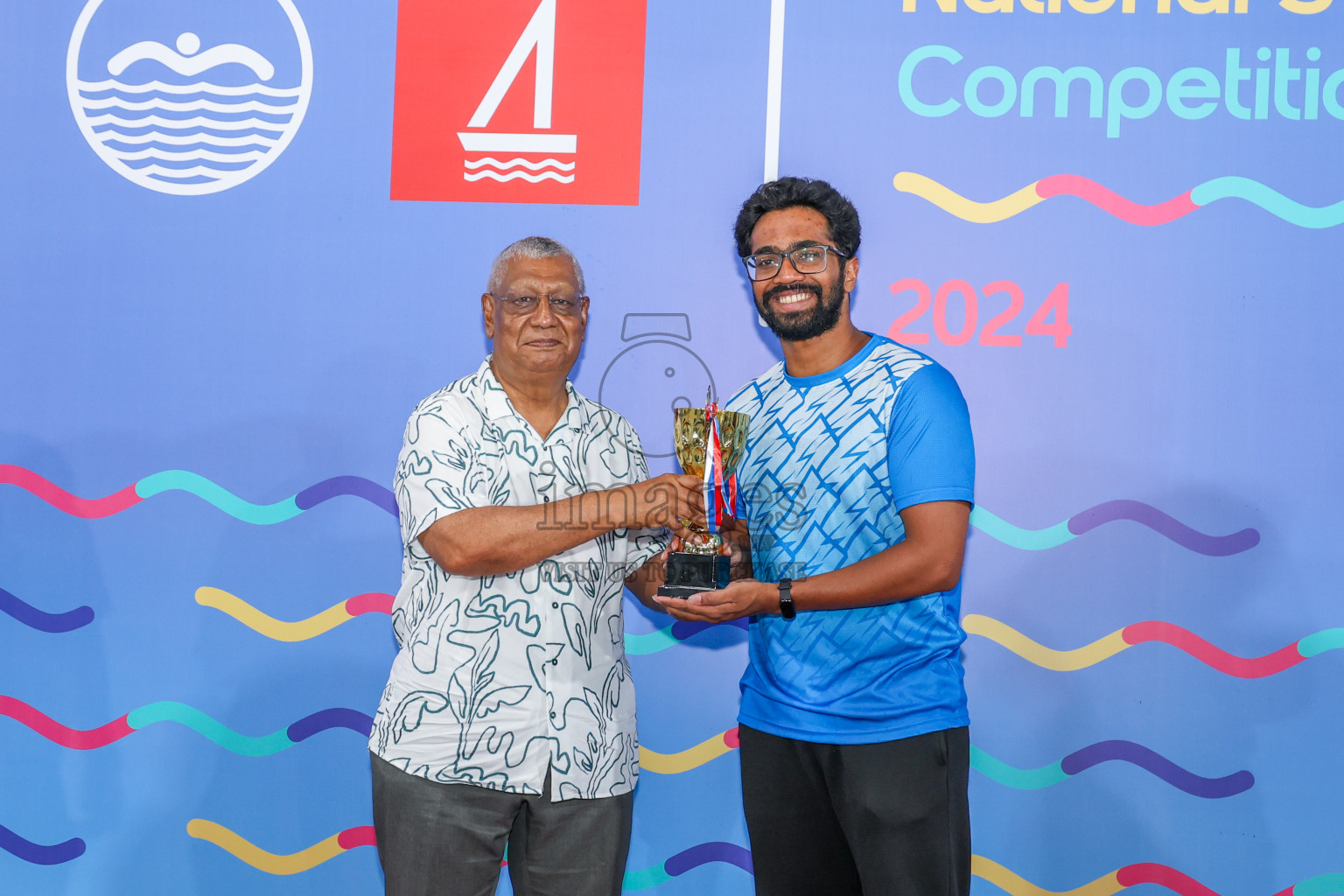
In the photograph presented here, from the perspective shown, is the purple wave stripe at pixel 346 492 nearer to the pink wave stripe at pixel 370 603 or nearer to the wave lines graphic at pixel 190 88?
the pink wave stripe at pixel 370 603

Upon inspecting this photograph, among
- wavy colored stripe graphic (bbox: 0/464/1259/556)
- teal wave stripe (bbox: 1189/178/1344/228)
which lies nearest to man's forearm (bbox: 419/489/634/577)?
wavy colored stripe graphic (bbox: 0/464/1259/556)

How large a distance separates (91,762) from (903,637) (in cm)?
224

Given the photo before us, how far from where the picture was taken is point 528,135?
2.48 m

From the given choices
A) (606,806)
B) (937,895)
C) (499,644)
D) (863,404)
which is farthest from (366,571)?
(937,895)

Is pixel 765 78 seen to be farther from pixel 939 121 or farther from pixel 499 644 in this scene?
pixel 499 644

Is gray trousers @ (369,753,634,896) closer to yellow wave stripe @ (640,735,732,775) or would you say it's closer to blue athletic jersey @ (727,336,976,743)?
blue athletic jersey @ (727,336,976,743)

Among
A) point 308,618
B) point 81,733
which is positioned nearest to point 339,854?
point 308,618

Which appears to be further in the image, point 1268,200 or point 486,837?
point 1268,200

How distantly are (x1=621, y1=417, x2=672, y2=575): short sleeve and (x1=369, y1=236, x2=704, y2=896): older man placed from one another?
55 millimetres

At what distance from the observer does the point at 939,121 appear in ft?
7.97

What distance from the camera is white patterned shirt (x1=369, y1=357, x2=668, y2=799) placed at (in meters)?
1.77

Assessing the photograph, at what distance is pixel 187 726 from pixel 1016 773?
2217 mm

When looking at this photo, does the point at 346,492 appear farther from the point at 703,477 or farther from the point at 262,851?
the point at 703,477

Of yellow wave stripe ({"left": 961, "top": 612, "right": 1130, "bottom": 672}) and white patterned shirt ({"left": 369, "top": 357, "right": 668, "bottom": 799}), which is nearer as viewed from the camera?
white patterned shirt ({"left": 369, "top": 357, "right": 668, "bottom": 799})
